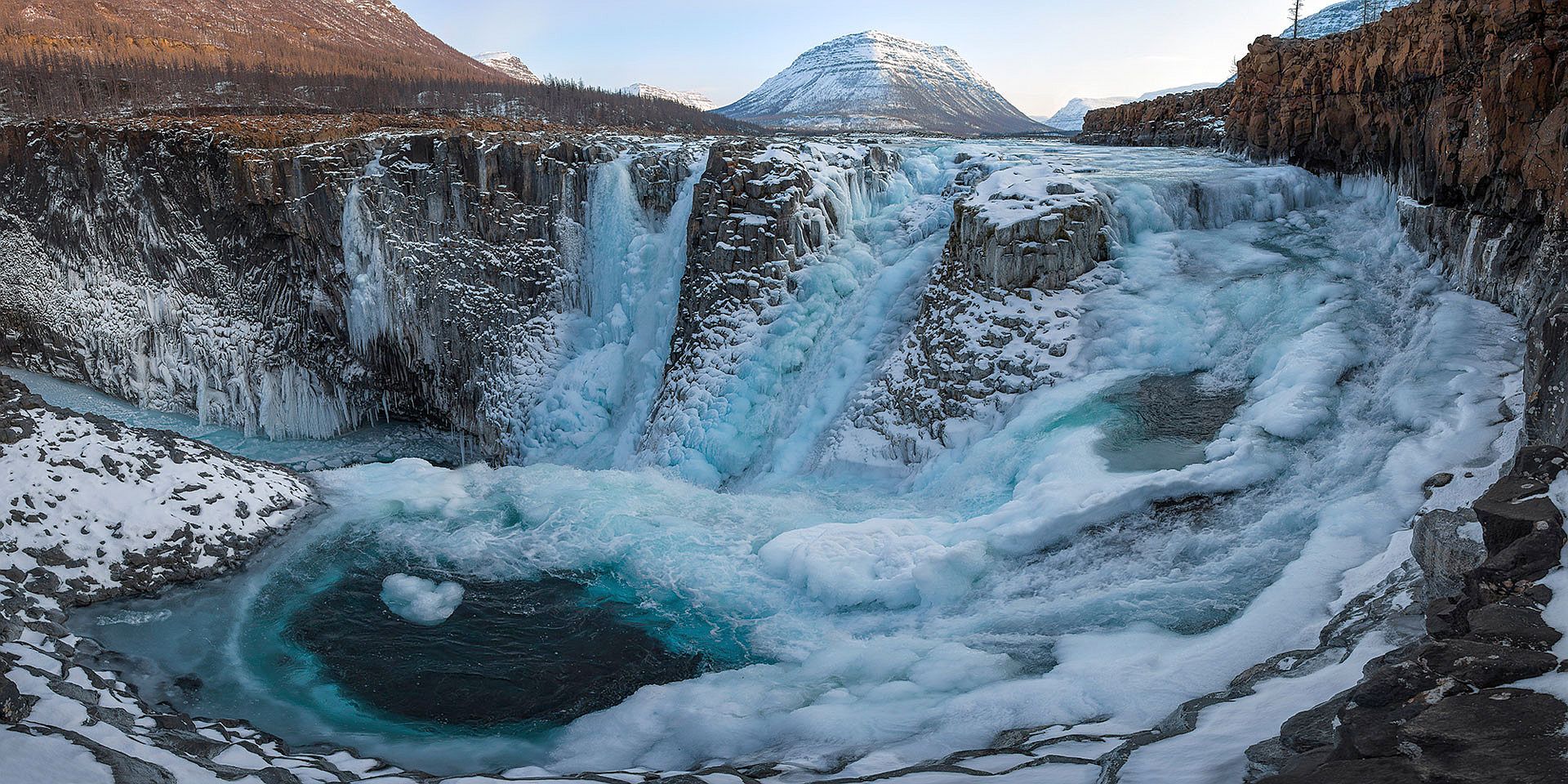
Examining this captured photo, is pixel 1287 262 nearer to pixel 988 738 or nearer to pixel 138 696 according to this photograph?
pixel 988 738

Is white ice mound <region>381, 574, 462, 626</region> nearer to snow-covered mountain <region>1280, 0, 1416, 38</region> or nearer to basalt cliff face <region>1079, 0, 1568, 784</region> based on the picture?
basalt cliff face <region>1079, 0, 1568, 784</region>

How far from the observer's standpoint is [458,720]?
8234 mm

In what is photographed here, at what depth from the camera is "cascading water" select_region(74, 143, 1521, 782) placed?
286 inches

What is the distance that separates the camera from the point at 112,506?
36.1 feet

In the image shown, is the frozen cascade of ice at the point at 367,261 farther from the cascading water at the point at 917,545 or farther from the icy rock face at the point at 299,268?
the cascading water at the point at 917,545

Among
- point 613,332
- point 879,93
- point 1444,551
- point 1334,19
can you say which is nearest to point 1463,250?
point 1444,551

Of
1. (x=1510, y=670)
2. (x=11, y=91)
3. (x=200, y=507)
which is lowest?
(x=200, y=507)

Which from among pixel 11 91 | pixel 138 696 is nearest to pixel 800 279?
pixel 138 696

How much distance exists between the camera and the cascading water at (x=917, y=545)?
727 cm

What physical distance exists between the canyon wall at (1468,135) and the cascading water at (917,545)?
2.60 ft

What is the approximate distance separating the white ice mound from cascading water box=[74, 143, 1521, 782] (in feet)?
0.61

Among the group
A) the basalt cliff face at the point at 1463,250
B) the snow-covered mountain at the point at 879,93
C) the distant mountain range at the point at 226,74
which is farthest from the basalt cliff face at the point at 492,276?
the snow-covered mountain at the point at 879,93

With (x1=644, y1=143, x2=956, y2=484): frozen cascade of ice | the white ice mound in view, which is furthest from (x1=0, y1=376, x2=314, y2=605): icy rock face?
(x1=644, y1=143, x2=956, y2=484): frozen cascade of ice

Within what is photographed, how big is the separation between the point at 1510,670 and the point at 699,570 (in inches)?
318
